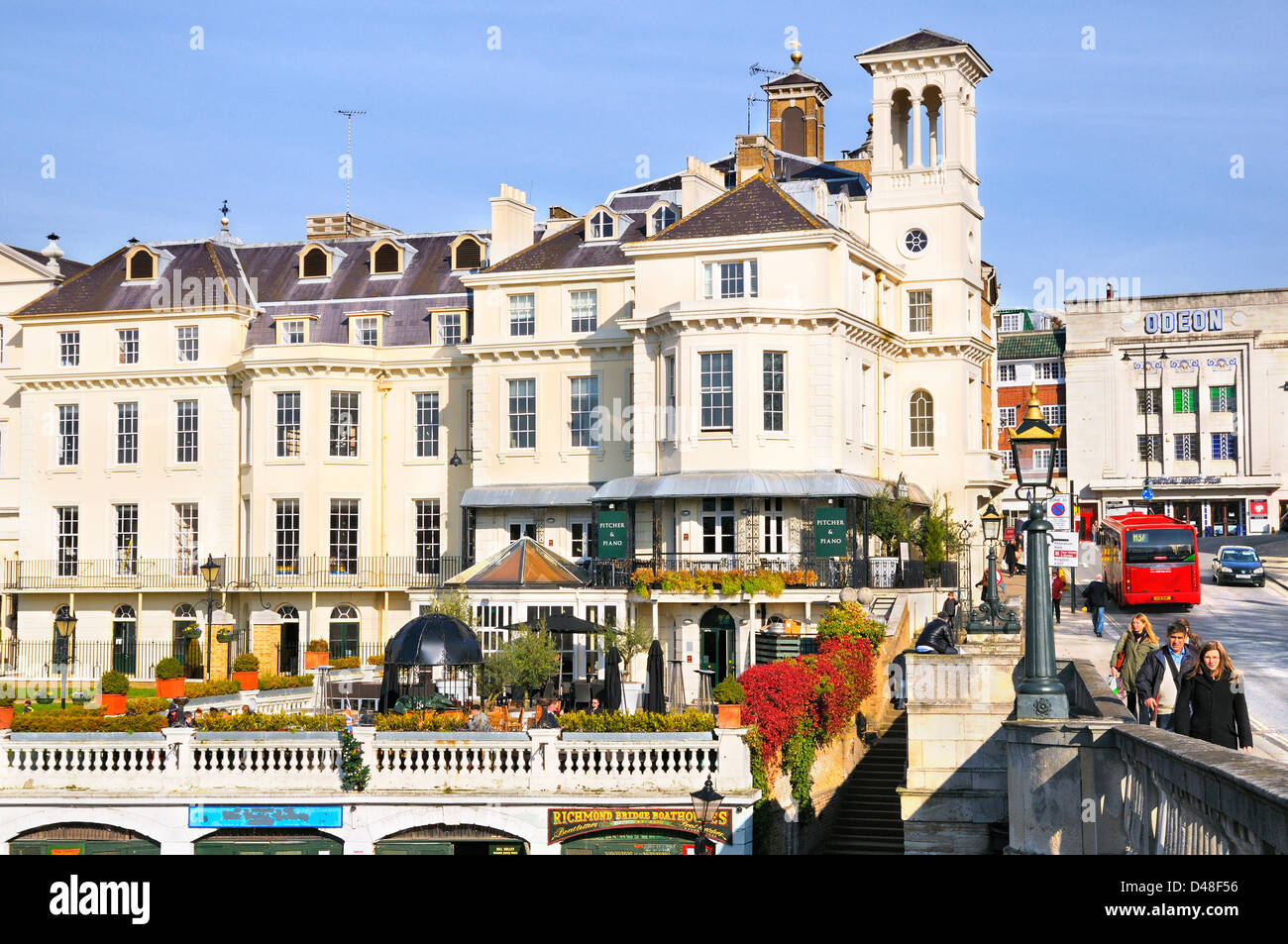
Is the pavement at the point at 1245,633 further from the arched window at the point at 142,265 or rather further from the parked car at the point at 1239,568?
the arched window at the point at 142,265

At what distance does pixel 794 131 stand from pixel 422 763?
133 ft

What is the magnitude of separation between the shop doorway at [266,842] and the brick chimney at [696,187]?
27.3m

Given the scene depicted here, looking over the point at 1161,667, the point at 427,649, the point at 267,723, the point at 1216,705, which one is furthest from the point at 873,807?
the point at 1216,705

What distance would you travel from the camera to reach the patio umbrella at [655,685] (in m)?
29.7

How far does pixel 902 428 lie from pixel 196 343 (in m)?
24.9

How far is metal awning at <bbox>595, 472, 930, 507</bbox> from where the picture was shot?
4272cm

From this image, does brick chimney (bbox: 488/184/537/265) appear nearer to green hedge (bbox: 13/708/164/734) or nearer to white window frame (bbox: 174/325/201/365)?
white window frame (bbox: 174/325/201/365)

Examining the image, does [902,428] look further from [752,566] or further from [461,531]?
[461,531]

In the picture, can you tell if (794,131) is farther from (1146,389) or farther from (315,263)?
(1146,389)

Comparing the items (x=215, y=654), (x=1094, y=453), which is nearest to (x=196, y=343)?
(x=215, y=654)

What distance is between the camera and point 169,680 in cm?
3198

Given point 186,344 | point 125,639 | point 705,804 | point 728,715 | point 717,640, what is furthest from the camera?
point 186,344

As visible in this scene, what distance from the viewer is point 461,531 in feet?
170

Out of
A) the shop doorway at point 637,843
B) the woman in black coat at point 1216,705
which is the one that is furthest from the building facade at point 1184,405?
the woman in black coat at point 1216,705
